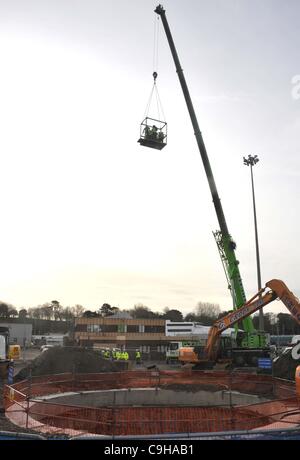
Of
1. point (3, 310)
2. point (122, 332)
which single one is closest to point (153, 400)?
point (122, 332)

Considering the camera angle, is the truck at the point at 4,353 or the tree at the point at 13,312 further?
the tree at the point at 13,312

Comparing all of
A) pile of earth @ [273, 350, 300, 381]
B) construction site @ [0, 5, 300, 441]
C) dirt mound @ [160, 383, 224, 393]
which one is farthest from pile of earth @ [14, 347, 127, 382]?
pile of earth @ [273, 350, 300, 381]

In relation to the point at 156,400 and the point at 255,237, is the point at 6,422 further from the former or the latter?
the point at 255,237

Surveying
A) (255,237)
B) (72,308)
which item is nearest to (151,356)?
(255,237)

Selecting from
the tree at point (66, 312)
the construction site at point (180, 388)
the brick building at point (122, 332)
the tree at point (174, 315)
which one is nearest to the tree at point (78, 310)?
the tree at point (66, 312)

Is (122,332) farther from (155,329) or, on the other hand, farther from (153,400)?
(153,400)

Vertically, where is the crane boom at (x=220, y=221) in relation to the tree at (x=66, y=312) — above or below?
above

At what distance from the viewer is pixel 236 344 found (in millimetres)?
27469

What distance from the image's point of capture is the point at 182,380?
22422 mm

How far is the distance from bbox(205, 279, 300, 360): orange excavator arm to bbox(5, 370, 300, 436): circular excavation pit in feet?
13.1

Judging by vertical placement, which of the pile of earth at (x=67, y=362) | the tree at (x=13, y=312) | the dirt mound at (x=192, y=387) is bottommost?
the dirt mound at (x=192, y=387)

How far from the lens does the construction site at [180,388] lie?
1162 centimetres

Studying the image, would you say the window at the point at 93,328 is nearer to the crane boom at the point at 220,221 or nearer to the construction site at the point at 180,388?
the construction site at the point at 180,388

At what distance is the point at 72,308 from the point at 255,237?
144 m
